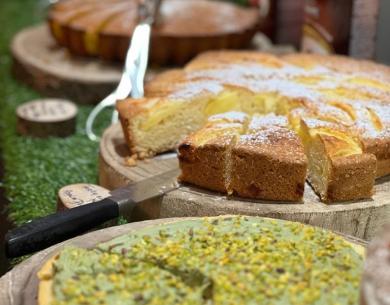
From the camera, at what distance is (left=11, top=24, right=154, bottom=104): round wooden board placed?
2863 millimetres

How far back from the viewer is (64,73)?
2.89 m

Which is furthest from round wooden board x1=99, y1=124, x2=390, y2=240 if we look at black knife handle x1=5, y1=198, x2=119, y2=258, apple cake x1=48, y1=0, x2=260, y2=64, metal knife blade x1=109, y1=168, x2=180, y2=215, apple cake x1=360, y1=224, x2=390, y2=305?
apple cake x1=48, y1=0, x2=260, y2=64

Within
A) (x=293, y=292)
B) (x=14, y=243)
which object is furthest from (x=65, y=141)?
(x=293, y=292)

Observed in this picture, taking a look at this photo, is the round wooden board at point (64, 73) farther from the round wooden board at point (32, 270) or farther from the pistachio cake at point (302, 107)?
the round wooden board at point (32, 270)

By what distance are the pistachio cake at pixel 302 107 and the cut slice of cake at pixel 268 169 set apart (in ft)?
0.06

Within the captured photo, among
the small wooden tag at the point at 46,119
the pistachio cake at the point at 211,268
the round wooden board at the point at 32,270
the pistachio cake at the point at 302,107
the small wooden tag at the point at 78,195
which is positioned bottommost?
the small wooden tag at the point at 46,119

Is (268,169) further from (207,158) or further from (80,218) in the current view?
(80,218)

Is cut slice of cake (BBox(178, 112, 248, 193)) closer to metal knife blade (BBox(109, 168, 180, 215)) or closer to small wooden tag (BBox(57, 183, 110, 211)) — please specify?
metal knife blade (BBox(109, 168, 180, 215))

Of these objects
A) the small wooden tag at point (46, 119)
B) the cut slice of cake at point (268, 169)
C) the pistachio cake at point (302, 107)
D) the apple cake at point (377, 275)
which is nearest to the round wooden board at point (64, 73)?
the small wooden tag at point (46, 119)

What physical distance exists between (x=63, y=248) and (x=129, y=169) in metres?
0.58

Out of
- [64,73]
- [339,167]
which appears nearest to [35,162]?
[64,73]

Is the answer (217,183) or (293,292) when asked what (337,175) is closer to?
(217,183)

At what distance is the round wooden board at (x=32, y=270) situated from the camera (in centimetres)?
132

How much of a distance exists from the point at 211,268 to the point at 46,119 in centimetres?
142
